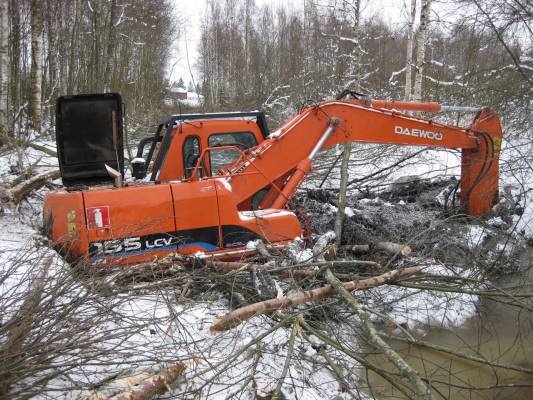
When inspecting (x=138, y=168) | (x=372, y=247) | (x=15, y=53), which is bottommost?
(x=372, y=247)

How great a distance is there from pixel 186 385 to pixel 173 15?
2372cm

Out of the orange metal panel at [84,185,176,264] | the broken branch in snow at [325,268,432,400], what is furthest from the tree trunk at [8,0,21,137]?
the broken branch in snow at [325,268,432,400]

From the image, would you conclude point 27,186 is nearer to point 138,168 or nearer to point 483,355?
point 138,168

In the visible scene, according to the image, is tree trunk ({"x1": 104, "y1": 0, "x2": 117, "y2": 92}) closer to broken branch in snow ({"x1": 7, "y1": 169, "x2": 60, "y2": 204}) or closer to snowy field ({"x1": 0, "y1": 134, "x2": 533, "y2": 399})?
broken branch in snow ({"x1": 7, "y1": 169, "x2": 60, "y2": 204})

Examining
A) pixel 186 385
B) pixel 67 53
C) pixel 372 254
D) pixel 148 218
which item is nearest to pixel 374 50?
pixel 67 53

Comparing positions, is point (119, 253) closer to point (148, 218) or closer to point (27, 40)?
point (148, 218)

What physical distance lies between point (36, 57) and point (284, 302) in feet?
36.2

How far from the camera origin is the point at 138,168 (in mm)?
6043

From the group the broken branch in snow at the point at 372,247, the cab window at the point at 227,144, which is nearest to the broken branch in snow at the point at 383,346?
the broken branch in snow at the point at 372,247

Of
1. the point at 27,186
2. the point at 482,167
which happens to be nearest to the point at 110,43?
the point at 27,186

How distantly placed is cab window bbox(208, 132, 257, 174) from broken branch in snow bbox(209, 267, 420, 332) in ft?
8.60

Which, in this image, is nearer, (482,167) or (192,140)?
(192,140)

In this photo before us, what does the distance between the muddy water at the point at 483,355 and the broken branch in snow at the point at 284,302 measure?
576mm

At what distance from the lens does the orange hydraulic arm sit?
557cm
